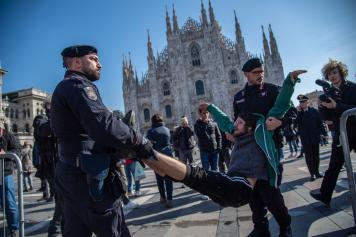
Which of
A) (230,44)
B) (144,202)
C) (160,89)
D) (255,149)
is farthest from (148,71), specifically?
(255,149)

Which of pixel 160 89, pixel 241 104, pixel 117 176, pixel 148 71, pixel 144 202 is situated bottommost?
pixel 144 202

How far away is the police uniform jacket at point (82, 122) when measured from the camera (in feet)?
5.53

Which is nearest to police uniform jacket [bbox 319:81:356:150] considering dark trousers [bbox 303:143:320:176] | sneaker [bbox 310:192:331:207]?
sneaker [bbox 310:192:331:207]

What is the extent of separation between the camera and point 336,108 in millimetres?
3402

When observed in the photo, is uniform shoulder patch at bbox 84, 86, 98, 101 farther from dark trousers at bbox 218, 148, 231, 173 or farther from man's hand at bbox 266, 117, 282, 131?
dark trousers at bbox 218, 148, 231, 173

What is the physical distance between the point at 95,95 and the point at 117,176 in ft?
1.87

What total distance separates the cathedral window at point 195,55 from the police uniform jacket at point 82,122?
38756mm

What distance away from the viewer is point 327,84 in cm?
346

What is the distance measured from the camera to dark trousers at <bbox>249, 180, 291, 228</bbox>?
8.52 feet

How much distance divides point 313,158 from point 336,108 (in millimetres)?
2864

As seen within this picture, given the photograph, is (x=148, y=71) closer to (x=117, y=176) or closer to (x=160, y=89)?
(x=160, y=89)

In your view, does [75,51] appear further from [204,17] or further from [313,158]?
[204,17]

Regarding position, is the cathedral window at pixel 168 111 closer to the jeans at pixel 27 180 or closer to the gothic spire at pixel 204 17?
the gothic spire at pixel 204 17

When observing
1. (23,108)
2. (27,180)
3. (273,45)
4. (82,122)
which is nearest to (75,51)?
(82,122)
